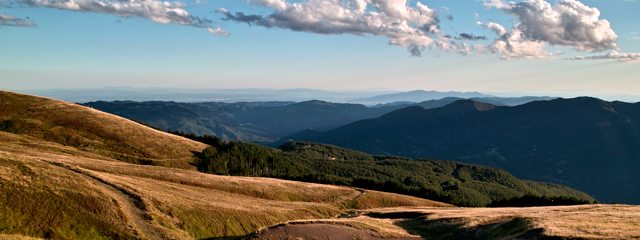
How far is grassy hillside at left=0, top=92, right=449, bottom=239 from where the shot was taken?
51469 millimetres

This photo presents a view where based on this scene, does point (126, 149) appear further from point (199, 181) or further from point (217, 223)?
point (217, 223)

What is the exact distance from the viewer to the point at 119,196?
6166 centimetres

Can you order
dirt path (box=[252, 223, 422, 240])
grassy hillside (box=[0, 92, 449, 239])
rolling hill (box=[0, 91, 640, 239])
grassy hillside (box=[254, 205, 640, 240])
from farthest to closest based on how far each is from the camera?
grassy hillside (box=[0, 92, 449, 239]) < rolling hill (box=[0, 91, 640, 239]) < dirt path (box=[252, 223, 422, 240]) < grassy hillside (box=[254, 205, 640, 240])

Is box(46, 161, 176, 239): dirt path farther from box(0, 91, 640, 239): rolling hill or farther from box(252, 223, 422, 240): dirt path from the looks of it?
box(252, 223, 422, 240): dirt path

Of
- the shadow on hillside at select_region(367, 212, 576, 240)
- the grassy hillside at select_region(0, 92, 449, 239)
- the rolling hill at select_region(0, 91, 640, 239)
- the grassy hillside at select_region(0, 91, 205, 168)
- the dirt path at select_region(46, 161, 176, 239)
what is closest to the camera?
the shadow on hillside at select_region(367, 212, 576, 240)

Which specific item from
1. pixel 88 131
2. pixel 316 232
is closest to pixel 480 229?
pixel 316 232

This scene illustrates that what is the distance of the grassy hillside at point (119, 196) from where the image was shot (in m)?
51.5

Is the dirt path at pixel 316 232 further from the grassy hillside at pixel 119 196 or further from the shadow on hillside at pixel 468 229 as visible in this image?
the grassy hillside at pixel 119 196

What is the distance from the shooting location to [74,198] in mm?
55594

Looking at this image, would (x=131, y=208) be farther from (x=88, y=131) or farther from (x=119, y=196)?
(x=88, y=131)

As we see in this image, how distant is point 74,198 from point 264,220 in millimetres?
26421

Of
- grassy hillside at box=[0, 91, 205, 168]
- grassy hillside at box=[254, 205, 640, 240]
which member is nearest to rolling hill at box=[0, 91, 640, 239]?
grassy hillside at box=[254, 205, 640, 240]

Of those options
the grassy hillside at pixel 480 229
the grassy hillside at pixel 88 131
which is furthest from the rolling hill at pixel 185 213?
the grassy hillside at pixel 88 131

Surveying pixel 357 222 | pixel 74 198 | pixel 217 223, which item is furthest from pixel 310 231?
pixel 74 198
